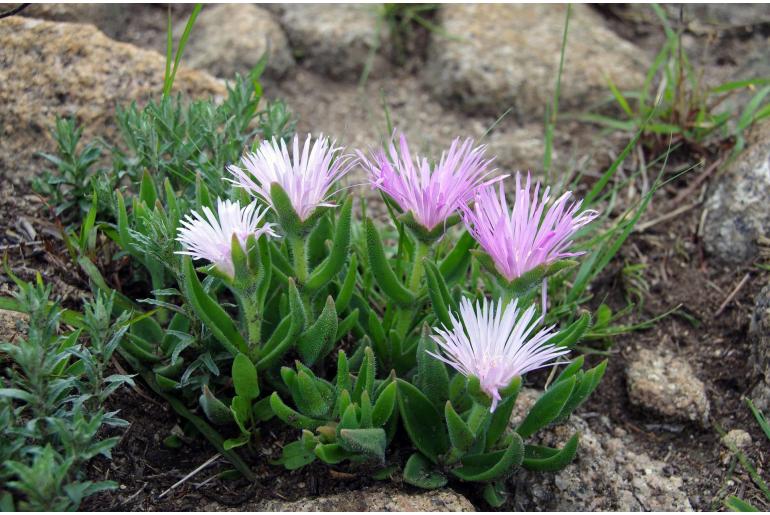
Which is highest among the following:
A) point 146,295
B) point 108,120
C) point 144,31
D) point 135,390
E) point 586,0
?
point 586,0

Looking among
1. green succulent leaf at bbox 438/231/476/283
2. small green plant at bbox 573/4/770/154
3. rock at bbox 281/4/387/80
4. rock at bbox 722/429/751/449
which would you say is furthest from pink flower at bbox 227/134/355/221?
rock at bbox 281/4/387/80

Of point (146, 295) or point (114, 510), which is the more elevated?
point (146, 295)

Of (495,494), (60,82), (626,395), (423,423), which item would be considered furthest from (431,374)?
(60,82)

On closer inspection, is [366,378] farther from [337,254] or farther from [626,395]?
[626,395]

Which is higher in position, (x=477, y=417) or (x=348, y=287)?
(x=348, y=287)

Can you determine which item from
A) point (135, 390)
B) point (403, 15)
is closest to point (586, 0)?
point (403, 15)

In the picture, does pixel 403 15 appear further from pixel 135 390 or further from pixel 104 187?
pixel 135 390

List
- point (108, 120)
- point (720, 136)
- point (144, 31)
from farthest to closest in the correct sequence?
point (144, 31) → point (720, 136) → point (108, 120)
